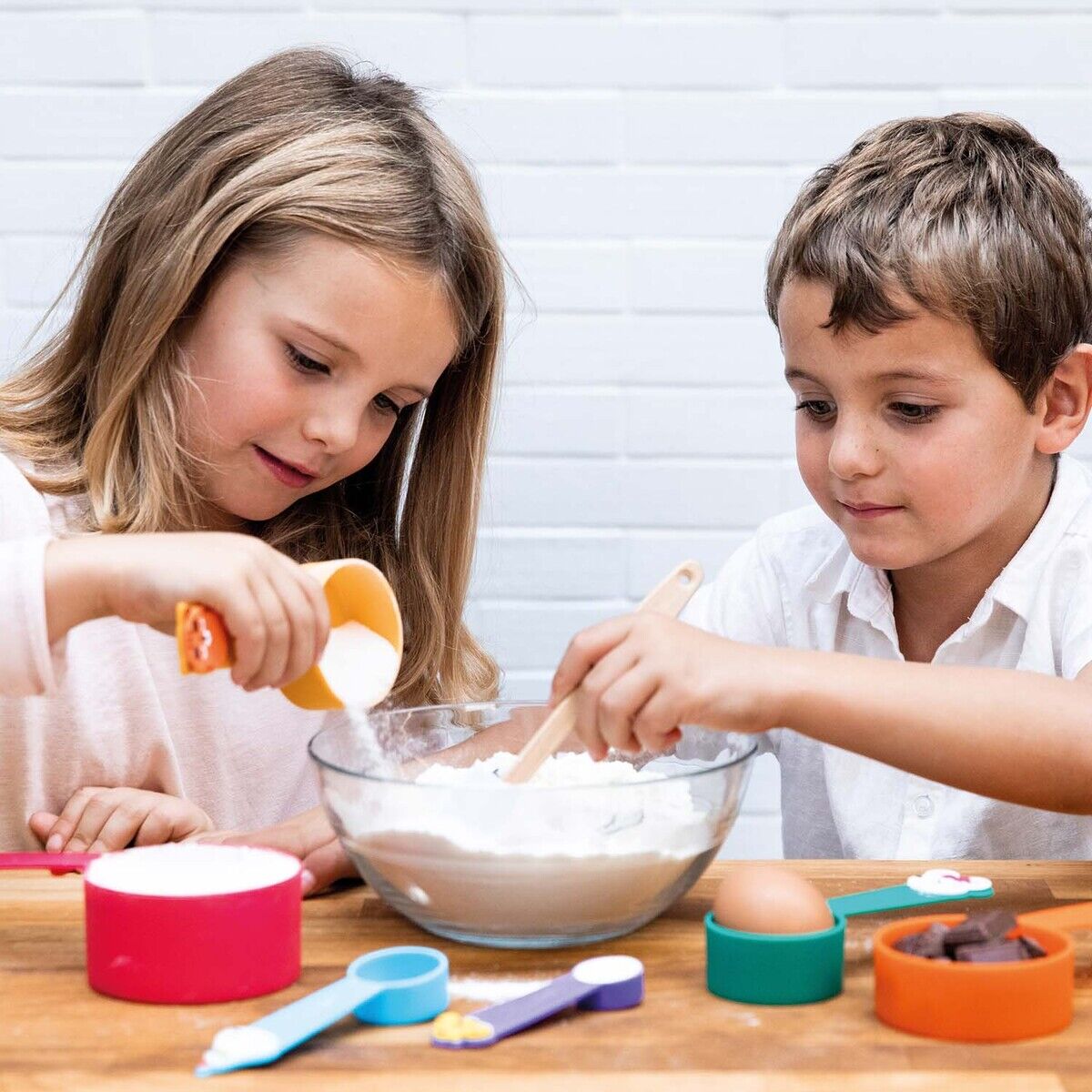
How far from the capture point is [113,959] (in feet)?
2.45

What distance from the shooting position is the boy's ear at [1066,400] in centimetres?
135

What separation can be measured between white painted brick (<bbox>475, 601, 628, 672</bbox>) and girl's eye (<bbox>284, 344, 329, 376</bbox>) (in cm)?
76

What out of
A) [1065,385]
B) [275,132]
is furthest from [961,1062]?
[275,132]

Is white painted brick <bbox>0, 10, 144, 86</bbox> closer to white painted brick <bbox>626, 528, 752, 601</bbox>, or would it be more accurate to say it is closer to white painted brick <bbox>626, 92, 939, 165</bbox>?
white painted brick <bbox>626, 92, 939, 165</bbox>

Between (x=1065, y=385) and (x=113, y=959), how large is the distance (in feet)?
3.39

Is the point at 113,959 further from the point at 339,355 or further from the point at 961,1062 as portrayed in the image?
the point at 339,355

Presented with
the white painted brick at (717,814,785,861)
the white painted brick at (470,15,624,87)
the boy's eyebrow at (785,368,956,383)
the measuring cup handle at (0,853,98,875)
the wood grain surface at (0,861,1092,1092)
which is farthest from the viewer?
the white painted brick at (717,814,785,861)

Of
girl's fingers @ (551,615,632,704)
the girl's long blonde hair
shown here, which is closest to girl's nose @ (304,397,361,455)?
the girl's long blonde hair

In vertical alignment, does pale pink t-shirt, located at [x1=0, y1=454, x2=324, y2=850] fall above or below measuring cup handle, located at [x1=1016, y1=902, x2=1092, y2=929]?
below

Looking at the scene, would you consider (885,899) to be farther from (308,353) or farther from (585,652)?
(308,353)

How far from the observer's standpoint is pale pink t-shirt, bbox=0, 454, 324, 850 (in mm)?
1384

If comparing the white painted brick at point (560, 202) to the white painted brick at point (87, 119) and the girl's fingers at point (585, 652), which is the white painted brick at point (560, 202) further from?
the girl's fingers at point (585, 652)

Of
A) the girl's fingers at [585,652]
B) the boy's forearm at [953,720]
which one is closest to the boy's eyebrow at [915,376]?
the boy's forearm at [953,720]

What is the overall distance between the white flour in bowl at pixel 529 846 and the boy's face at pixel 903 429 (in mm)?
537
